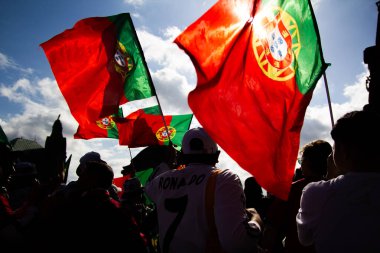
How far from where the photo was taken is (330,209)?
66.8 inches

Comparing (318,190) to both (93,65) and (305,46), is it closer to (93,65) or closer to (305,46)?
(305,46)

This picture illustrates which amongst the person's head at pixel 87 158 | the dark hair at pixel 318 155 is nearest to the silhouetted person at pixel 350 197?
the dark hair at pixel 318 155

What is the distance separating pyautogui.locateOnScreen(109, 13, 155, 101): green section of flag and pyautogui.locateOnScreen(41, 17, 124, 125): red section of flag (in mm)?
206

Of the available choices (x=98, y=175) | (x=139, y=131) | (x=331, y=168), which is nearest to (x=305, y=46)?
(x=331, y=168)

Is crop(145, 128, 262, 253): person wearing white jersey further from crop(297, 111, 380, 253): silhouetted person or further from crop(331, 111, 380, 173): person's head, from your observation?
crop(331, 111, 380, 173): person's head

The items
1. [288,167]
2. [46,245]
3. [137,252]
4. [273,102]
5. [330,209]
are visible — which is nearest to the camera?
[330,209]

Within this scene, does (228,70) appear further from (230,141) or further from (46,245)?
(46,245)

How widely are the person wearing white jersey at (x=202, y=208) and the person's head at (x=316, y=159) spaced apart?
654 millimetres

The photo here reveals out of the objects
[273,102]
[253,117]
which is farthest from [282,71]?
[253,117]

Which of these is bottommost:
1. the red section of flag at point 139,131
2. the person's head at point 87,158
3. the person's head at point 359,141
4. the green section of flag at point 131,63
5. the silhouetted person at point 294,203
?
the silhouetted person at point 294,203

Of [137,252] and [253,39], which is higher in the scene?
[253,39]

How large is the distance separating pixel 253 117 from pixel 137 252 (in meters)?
1.63

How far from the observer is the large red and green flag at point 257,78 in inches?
110

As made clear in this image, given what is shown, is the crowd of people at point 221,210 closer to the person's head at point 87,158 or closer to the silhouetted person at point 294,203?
the silhouetted person at point 294,203
